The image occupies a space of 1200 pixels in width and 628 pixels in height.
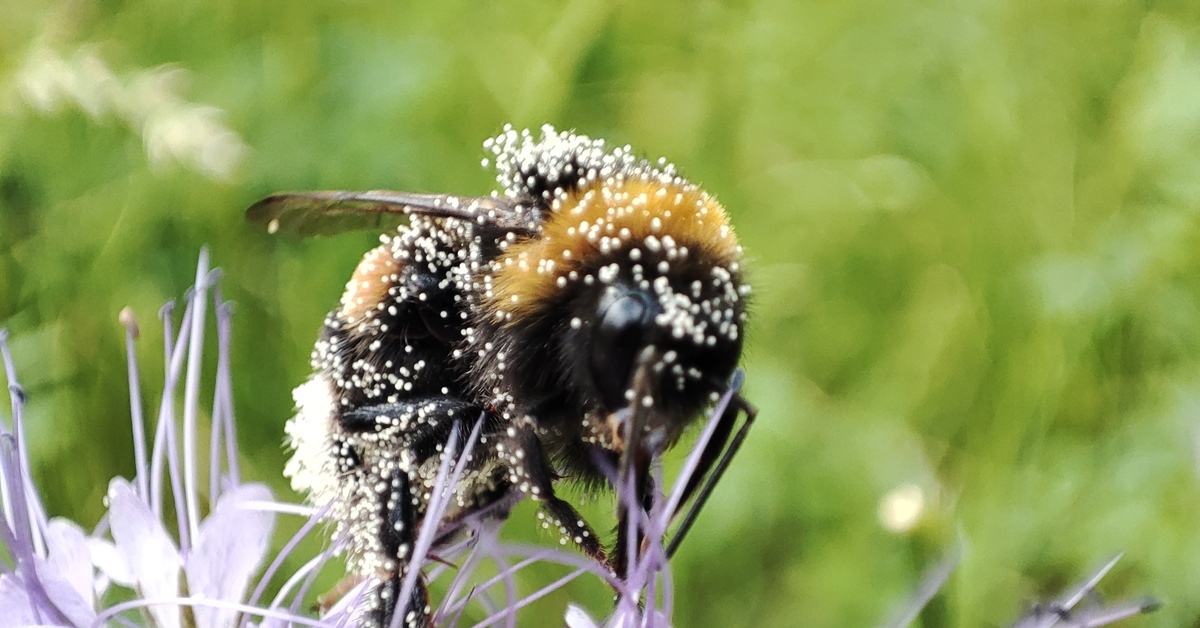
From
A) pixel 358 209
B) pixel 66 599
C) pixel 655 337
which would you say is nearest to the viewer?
pixel 655 337

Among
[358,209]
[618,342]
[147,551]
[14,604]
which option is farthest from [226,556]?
[618,342]

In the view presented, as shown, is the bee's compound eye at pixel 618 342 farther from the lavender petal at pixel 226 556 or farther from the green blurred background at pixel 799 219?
the green blurred background at pixel 799 219

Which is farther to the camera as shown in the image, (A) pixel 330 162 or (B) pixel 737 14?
(B) pixel 737 14

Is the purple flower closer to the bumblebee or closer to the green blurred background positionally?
the bumblebee

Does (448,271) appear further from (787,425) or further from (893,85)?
(893,85)

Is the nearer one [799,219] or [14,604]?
[14,604]

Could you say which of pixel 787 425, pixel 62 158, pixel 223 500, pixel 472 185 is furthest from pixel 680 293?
pixel 62 158

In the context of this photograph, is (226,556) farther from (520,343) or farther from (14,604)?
(520,343)
